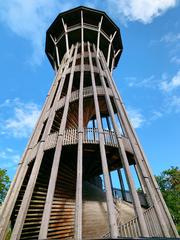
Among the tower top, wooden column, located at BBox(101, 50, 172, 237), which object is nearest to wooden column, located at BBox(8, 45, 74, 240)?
wooden column, located at BBox(101, 50, 172, 237)

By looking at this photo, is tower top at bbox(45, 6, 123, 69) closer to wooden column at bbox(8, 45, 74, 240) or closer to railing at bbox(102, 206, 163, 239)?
wooden column at bbox(8, 45, 74, 240)

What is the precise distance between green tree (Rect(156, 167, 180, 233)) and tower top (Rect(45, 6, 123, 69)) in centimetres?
1454

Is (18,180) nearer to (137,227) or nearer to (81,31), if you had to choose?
(137,227)

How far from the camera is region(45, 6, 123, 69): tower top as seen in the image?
12.9m

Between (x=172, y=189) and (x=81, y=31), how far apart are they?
18.2 m

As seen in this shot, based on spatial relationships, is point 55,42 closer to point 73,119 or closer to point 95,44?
point 95,44

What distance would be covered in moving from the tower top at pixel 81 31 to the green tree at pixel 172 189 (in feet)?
47.7

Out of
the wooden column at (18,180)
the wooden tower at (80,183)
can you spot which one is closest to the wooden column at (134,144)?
the wooden tower at (80,183)

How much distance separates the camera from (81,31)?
12.6 metres

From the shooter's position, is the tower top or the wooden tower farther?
the tower top

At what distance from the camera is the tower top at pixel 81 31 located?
12883mm

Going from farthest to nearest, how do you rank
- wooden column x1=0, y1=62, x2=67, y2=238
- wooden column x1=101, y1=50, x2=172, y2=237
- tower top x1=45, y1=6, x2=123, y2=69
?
tower top x1=45, y1=6, x2=123, y2=69, wooden column x1=0, y1=62, x2=67, y2=238, wooden column x1=101, y1=50, x2=172, y2=237

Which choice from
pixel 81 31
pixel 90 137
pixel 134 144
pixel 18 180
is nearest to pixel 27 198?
pixel 18 180

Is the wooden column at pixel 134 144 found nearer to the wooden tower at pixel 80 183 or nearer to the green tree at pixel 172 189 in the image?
the wooden tower at pixel 80 183
